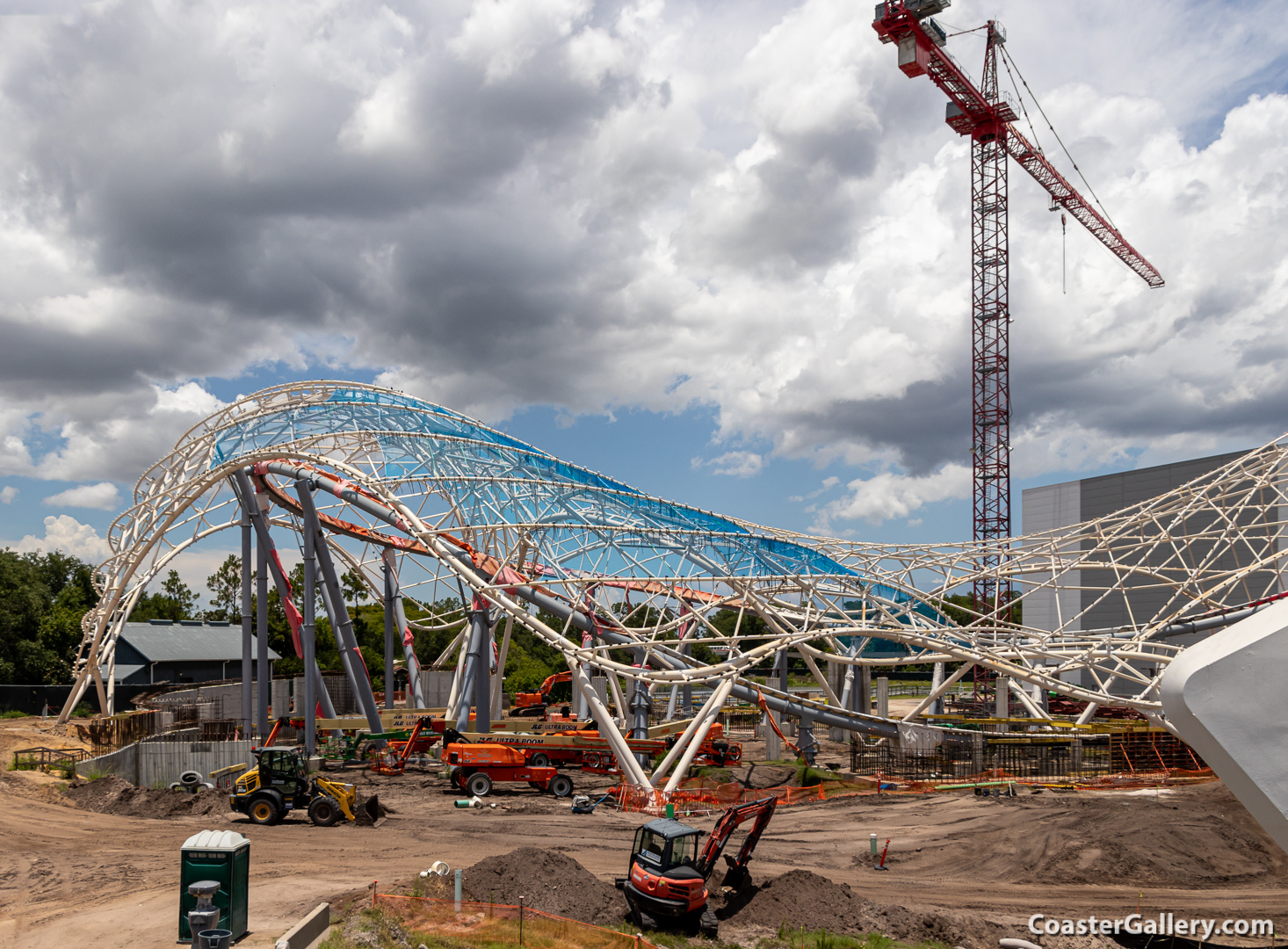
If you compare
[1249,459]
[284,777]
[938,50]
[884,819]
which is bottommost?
[884,819]

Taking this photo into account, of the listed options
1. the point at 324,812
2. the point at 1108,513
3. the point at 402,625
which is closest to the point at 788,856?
the point at 324,812

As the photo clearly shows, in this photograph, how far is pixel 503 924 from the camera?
526 inches

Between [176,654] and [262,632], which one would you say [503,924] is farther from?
[176,654]

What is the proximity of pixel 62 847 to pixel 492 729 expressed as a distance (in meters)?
15.6

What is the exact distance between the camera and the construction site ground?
14.0 m

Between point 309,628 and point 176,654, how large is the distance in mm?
31470

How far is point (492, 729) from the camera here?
110ft

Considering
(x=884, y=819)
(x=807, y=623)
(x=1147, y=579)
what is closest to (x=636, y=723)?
(x=807, y=623)

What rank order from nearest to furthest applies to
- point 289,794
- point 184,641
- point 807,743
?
point 289,794 → point 807,743 → point 184,641

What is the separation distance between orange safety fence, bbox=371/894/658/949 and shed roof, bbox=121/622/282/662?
45.5 meters

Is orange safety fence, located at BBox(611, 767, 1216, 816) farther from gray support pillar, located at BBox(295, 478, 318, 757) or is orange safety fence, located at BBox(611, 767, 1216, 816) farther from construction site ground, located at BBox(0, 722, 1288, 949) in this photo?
gray support pillar, located at BBox(295, 478, 318, 757)

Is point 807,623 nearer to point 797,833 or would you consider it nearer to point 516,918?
point 797,833

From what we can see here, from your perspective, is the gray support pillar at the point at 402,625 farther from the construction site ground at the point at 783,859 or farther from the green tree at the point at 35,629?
the green tree at the point at 35,629

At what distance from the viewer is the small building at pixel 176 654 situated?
5656 centimetres
